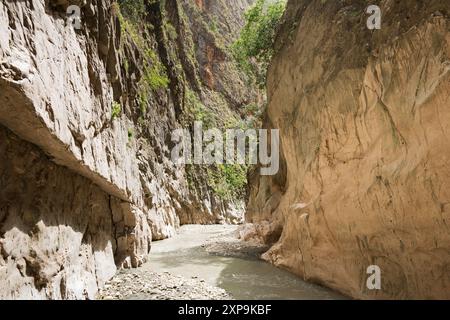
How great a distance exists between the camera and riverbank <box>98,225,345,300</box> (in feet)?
24.7

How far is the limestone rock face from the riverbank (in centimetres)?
71

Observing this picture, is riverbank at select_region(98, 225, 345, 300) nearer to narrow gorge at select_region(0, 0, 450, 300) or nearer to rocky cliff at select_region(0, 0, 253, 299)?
narrow gorge at select_region(0, 0, 450, 300)

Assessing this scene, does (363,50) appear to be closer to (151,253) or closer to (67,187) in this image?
(67,187)

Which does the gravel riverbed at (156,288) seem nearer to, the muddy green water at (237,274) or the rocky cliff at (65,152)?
the rocky cliff at (65,152)

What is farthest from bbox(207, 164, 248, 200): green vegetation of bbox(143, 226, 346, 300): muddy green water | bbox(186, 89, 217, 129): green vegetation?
bbox(143, 226, 346, 300): muddy green water

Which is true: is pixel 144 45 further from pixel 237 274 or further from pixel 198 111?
pixel 237 274

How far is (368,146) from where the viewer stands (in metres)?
6.93

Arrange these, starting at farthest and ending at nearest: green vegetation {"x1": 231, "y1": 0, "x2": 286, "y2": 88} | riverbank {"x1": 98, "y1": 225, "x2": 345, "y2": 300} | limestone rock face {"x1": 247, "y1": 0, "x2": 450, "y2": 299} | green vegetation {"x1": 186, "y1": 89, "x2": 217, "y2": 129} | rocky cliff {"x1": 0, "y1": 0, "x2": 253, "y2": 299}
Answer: green vegetation {"x1": 186, "y1": 89, "x2": 217, "y2": 129} → green vegetation {"x1": 231, "y1": 0, "x2": 286, "y2": 88} → riverbank {"x1": 98, "y1": 225, "x2": 345, "y2": 300} → limestone rock face {"x1": 247, "y1": 0, "x2": 450, "y2": 299} → rocky cliff {"x1": 0, "y1": 0, "x2": 253, "y2": 299}

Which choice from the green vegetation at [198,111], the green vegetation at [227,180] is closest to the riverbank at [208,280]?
the green vegetation at [227,180]

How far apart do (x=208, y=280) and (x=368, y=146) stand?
5.82 meters

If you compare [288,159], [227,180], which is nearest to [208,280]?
[288,159]

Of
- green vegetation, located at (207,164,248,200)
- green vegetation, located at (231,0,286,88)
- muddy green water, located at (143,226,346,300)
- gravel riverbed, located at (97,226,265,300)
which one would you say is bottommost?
muddy green water, located at (143,226,346,300)

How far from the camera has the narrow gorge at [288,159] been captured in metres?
4.96

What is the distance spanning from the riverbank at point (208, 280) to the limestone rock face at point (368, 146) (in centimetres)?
71
